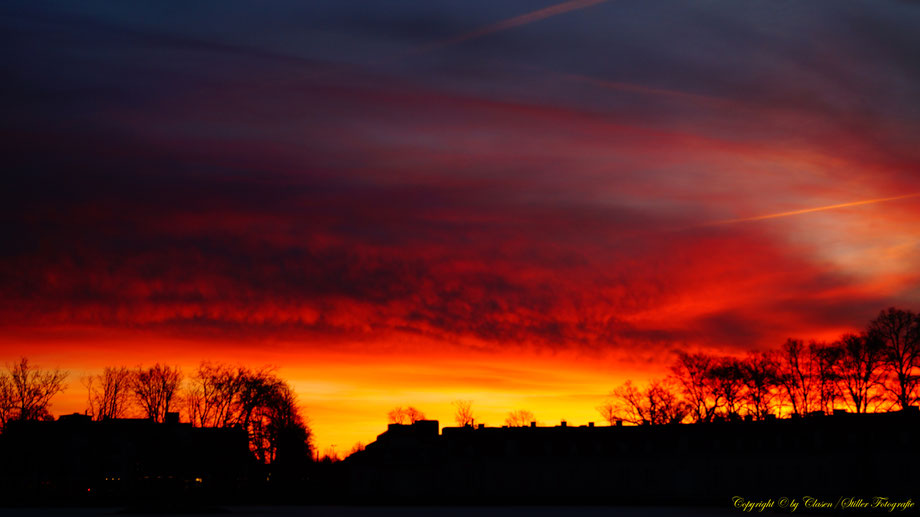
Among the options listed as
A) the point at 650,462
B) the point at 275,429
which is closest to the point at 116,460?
the point at 275,429

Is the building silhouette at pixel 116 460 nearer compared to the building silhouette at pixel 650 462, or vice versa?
the building silhouette at pixel 650 462

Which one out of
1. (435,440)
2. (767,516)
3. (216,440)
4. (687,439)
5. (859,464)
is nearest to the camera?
(767,516)

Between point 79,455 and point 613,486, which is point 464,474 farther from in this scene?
point 79,455

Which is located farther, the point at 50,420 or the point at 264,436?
the point at 50,420

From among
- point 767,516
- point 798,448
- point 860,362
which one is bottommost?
point 767,516

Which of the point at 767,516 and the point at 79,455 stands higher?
the point at 79,455

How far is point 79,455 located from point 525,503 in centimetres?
6566

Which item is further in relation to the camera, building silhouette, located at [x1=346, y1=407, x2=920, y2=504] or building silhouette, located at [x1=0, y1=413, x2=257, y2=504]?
building silhouette, located at [x1=0, y1=413, x2=257, y2=504]

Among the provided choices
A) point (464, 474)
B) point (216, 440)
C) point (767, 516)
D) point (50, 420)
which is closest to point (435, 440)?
point (464, 474)

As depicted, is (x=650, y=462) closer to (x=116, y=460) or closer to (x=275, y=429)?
(x=275, y=429)

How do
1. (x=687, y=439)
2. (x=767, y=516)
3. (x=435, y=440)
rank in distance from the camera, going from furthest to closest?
(x=435, y=440) < (x=687, y=439) < (x=767, y=516)

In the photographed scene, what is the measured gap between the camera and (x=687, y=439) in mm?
106812

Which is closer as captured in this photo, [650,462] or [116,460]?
[650,462]

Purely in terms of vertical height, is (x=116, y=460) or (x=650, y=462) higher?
(x=116, y=460)
